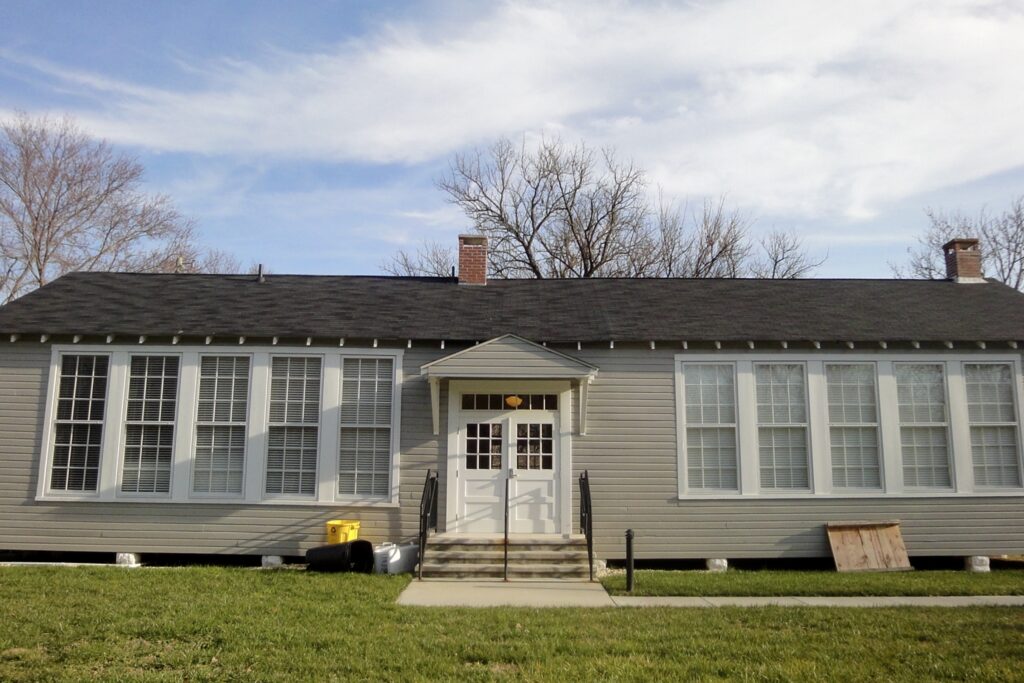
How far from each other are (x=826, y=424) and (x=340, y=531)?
24.4ft

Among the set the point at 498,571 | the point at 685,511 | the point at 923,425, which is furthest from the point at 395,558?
the point at 923,425

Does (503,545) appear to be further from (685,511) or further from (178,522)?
(178,522)

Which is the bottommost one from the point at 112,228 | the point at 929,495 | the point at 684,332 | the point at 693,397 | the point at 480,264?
the point at 929,495

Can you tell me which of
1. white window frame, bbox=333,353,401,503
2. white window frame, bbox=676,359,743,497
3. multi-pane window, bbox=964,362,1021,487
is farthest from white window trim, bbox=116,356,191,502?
multi-pane window, bbox=964,362,1021,487

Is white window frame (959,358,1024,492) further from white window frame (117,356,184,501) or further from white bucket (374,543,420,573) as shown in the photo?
white window frame (117,356,184,501)

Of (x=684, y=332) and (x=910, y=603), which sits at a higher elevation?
(x=684, y=332)

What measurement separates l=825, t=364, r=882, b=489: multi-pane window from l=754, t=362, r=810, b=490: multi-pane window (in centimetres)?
44

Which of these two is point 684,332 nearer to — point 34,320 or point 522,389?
point 522,389

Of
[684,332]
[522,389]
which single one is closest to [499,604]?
[522,389]

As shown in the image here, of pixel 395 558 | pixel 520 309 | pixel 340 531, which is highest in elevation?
pixel 520 309

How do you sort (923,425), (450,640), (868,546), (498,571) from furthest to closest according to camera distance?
(923,425), (868,546), (498,571), (450,640)

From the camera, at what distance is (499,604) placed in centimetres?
839

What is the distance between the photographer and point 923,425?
1191 cm

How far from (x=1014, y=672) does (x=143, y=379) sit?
37.1 feet
